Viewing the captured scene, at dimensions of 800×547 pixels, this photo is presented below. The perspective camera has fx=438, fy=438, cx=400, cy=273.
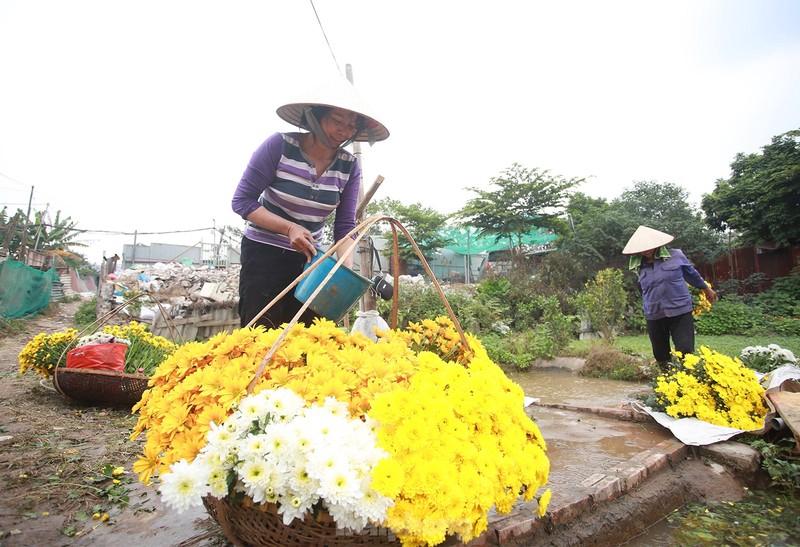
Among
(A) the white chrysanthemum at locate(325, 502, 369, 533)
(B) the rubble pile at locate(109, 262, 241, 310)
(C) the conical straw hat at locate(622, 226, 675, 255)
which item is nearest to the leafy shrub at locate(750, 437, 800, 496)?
(C) the conical straw hat at locate(622, 226, 675, 255)

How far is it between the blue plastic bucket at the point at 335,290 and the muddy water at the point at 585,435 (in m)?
1.22

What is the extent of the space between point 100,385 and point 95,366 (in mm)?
183

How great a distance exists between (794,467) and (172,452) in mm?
2908

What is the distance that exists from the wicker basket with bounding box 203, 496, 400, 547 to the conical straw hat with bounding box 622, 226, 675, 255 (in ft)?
12.8

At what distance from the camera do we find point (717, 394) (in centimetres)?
299

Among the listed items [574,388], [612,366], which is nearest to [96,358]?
[574,388]

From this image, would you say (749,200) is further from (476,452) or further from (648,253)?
(476,452)

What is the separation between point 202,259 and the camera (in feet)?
82.3

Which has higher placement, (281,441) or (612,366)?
(281,441)

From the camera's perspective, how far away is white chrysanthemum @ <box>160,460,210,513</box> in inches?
37.5

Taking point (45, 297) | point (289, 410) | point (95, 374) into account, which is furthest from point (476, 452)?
point (45, 297)

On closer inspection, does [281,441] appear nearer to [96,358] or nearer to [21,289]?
[96,358]

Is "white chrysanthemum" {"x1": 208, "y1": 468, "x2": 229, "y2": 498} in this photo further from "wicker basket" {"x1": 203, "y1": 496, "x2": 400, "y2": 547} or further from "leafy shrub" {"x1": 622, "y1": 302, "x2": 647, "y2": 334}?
"leafy shrub" {"x1": 622, "y1": 302, "x2": 647, "y2": 334}

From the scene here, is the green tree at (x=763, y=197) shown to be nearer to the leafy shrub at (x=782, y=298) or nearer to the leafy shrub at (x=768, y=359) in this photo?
the leafy shrub at (x=782, y=298)
